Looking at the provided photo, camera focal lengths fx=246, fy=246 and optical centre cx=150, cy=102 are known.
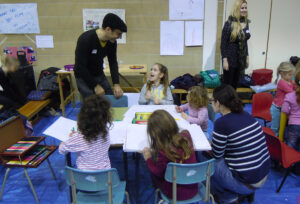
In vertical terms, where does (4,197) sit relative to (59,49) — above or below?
below

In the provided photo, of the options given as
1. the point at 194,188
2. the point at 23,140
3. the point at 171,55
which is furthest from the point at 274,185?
the point at 171,55

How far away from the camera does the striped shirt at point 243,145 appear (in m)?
1.58

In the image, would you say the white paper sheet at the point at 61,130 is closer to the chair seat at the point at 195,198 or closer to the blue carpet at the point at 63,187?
the blue carpet at the point at 63,187

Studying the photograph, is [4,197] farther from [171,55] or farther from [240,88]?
[240,88]

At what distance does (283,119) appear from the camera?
2.64 metres

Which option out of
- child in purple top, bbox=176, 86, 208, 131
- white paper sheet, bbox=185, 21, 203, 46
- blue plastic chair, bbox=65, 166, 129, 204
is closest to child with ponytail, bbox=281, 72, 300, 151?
child in purple top, bbox=176, 86, 208, 131

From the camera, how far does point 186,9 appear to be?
167 inches

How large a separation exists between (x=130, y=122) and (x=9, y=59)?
7.60 feet

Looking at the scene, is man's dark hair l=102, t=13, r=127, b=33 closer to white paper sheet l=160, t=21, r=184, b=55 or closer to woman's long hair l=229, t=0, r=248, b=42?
woman's long hair l=229, t=0, r=248, b=42

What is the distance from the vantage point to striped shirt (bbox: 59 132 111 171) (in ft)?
5.08

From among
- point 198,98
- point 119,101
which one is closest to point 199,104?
point 198,98

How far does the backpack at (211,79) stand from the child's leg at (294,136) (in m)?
1.96

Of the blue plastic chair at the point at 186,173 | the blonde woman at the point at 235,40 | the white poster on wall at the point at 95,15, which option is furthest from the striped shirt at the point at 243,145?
the white poster on wall at the point at 95,15

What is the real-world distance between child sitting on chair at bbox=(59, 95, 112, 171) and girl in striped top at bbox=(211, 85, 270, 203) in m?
0.75
